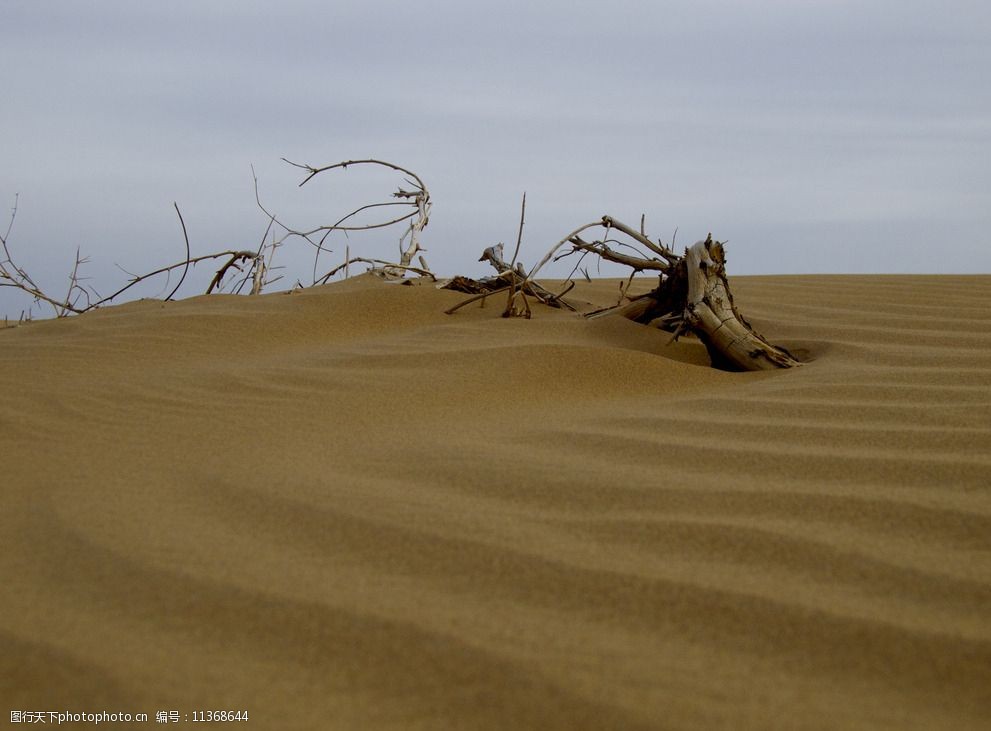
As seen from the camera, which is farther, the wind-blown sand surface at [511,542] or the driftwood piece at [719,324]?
the driftwood piece at [719,324]

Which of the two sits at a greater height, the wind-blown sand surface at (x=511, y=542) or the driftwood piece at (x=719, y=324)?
the driftwood piece at (x=719, y=324)

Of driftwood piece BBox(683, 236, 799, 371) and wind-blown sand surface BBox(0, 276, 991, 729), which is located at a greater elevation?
driftwood piece BBox(683, 236, 799, 371)

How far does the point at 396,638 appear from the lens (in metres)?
1.06

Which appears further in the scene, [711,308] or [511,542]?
[711,308]

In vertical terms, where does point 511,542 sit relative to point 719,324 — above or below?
below

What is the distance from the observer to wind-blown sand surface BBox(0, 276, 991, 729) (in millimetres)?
973

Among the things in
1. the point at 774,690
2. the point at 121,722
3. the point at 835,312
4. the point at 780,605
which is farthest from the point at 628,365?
the point at 121,722

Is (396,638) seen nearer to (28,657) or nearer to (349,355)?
(28,657)

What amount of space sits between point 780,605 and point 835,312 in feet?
7.86

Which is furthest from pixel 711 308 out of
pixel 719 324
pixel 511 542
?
pixel 511 542

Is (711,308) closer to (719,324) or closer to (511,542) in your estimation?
(719,324)

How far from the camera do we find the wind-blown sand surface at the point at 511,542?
97 cm

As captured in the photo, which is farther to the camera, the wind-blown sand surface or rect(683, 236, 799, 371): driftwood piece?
rect(683, 236, 799, 371): driftwood piece

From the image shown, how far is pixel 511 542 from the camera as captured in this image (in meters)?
1.32
